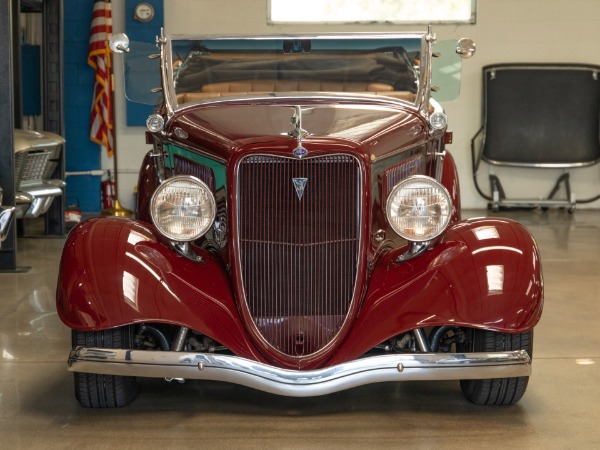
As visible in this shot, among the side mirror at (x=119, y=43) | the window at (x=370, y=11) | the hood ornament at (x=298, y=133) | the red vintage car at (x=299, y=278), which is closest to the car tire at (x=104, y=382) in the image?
the red vintage car at (x=299, y=278)

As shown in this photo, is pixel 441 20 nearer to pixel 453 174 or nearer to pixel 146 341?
pixel 453 174

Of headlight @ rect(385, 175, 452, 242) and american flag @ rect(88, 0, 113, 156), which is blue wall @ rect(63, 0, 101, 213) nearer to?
american flag @ rect(88, 0, 113, 156)

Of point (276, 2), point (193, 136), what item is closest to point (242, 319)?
point (193, 136)

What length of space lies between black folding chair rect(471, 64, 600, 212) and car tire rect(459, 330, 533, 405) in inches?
304

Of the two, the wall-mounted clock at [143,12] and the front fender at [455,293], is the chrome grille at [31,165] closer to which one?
the wall-mounted clock at [143,12]

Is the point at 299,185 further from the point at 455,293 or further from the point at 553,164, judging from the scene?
the point at 553,164

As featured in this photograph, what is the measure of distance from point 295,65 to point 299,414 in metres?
1.79

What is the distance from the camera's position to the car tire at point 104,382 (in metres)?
3.56

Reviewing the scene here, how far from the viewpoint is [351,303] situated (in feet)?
11.7

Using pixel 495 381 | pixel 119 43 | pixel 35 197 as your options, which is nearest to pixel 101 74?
pixel 35 197

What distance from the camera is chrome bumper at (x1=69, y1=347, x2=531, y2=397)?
3.33m

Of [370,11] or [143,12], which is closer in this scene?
[143,12]

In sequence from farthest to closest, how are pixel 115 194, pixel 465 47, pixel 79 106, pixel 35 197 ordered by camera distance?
pixel 79 106
pixel 115 194
pixel 35 197
pixel 465 47

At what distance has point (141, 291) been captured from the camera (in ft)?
11.5
